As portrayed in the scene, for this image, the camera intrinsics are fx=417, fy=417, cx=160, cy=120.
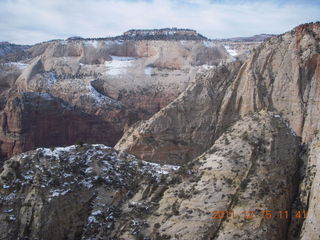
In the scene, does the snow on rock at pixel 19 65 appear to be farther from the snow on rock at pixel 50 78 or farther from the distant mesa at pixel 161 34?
the distant mesa at pixel 161 34

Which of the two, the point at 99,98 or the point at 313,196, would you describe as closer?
the point at 313,196

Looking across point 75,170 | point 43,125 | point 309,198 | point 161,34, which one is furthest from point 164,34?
point 309,198

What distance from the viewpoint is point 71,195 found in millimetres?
19547

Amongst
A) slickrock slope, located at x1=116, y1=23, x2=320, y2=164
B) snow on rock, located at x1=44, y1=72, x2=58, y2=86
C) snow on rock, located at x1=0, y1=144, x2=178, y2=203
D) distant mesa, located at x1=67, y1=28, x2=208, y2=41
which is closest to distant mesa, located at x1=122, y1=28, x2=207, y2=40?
distant mesa, located at x1=67, y1=28, x2=208, y2=41

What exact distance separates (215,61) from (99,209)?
2929 inches

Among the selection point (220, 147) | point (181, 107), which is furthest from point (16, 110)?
point (220, 147)

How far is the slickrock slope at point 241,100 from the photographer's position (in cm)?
3022

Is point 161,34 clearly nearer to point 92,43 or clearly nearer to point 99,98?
point 92,43

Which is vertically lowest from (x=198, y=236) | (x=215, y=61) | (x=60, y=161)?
(x=198, y=236)

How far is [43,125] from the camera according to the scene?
5653cm

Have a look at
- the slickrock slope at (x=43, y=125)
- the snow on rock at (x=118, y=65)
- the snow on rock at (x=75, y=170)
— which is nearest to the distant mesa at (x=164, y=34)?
the snow on rock at (x=118, y=65)

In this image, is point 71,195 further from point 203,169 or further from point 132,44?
point 132,44

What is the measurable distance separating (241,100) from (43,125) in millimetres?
32503
